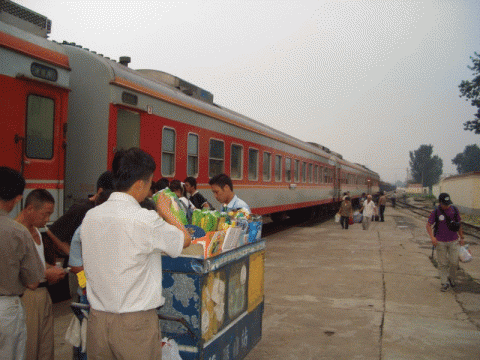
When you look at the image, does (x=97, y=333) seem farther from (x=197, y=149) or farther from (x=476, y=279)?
(x=476, y=279)

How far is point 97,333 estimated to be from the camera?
256 centimetres

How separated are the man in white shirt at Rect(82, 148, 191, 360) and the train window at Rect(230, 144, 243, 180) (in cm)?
882

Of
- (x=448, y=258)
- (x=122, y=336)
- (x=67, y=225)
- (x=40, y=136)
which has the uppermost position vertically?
(x=40, y=136)

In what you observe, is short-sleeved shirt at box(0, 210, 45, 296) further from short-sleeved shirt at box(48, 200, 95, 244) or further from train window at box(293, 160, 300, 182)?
train window at box(293, 160, 300, 182)

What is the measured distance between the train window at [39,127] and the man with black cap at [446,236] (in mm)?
6211

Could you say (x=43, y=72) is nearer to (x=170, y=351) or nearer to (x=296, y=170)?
(x=170, y=351)

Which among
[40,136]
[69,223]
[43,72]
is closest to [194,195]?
[40,136]

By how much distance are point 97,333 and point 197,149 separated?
7286 millimetres

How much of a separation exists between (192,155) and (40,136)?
12.2ft

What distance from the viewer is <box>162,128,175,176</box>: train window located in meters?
8.45

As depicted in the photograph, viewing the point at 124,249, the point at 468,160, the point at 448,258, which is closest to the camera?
the point at 124,249

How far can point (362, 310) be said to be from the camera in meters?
6.83

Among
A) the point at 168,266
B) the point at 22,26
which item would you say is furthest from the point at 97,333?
the point at 22,26

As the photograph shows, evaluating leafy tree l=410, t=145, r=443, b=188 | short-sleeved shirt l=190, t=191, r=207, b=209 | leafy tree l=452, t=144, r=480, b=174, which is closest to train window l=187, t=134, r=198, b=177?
short-sleeved shirt l=190, t=191, r=207, b=209
